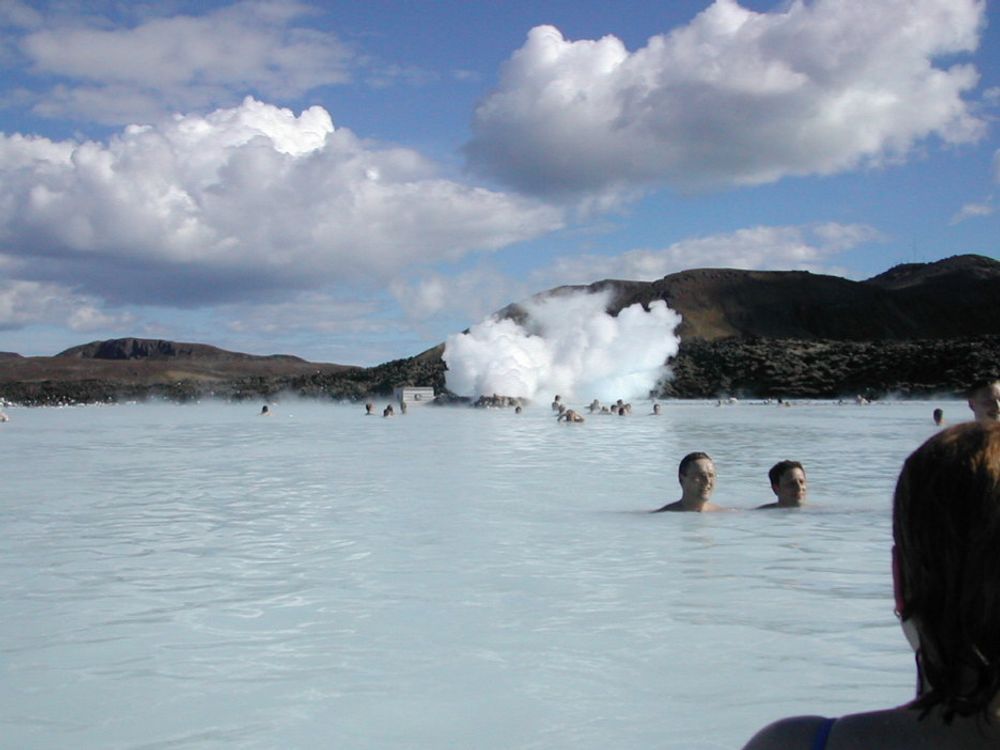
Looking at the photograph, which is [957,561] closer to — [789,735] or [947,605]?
[947,605]

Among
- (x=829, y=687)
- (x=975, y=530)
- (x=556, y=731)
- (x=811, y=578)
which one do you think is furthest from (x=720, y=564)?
(x=975, y=530)

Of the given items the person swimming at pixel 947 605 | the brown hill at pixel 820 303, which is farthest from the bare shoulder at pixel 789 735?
the brown hill at pixel 820 303

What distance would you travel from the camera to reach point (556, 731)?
12.6ft

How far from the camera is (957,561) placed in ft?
4.22

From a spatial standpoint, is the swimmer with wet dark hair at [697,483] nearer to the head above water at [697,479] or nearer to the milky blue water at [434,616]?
the head above water at [697,479]

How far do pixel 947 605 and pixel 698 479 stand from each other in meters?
8.02

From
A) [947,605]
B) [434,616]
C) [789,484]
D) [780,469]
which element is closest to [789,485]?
[789,484]

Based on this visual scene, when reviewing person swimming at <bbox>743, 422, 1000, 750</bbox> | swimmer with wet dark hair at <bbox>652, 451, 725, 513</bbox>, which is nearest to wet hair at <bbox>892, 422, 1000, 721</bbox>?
person swimming at <bbox>743, 422, 1000, 750</bbox>

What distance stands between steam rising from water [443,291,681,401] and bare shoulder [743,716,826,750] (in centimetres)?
5392

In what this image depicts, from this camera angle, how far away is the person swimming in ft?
4.17

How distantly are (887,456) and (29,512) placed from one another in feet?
40.5

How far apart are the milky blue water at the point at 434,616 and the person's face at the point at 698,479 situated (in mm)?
240

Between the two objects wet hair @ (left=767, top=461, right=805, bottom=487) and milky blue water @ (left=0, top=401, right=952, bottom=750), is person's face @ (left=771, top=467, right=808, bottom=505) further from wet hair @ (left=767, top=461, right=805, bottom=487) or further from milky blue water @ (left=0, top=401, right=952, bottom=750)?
milky blue water @ (left=0, top=401, right=952, bottom=750)

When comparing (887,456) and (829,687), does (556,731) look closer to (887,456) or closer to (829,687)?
(829,687)
